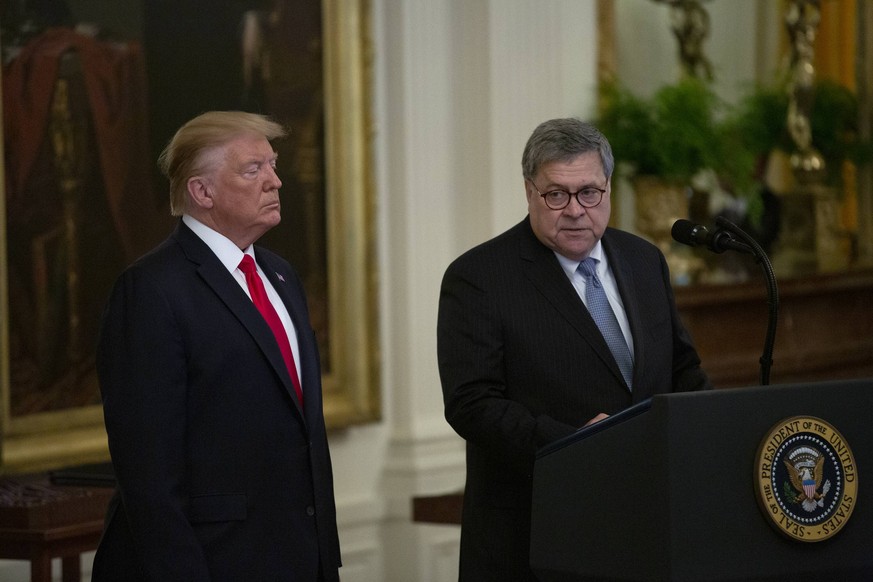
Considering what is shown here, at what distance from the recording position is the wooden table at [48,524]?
3.63m

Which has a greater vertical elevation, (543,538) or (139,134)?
(139,134)

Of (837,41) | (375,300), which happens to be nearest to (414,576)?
(375,300)

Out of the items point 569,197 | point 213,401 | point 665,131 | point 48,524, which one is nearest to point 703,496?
point 569,197

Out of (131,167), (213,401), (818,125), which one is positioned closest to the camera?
(213,401)

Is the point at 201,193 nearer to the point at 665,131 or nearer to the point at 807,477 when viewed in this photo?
the point at 807,477

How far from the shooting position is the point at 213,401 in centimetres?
287

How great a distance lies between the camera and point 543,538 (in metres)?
2.66

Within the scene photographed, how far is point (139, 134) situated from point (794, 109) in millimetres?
4444

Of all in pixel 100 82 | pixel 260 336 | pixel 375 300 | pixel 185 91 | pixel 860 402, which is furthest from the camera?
pixel 375 300

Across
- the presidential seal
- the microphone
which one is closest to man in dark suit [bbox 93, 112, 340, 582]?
the microphone

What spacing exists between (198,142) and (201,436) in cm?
62

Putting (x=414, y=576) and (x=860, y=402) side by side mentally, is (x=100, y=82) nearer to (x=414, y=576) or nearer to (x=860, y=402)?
(x=414, y=576)

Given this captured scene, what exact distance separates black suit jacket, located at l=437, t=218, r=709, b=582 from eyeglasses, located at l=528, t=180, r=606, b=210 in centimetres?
15

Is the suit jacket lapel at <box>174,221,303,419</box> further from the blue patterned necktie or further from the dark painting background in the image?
the dark painting background
